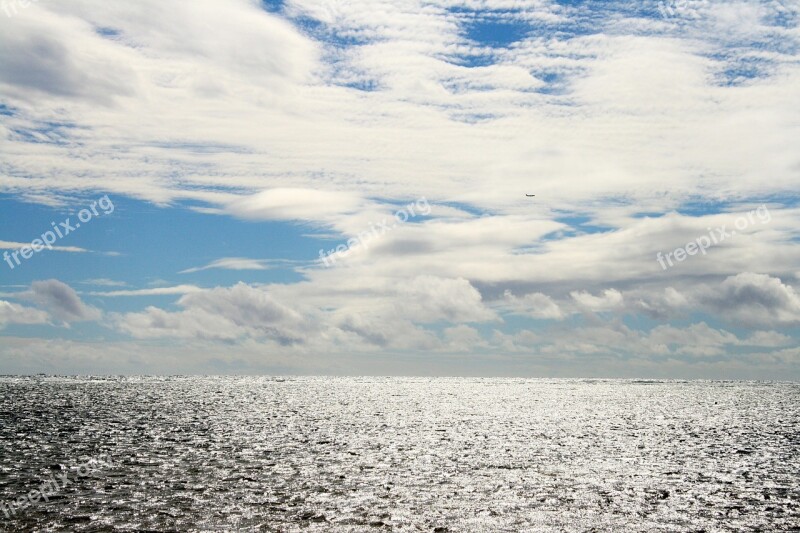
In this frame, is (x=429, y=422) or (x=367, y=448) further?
(x=429, y=422)

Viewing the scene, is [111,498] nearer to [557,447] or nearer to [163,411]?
[557,447]

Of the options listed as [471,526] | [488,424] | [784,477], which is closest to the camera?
[471,526]

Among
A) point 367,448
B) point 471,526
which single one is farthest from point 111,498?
point 367,448

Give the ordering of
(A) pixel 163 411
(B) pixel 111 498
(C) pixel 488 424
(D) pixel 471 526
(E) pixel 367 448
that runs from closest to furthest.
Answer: (D) pixel 471 526
(B) pixel 111 498
(E) pixel 367 448
(C) pixel 488 424
(A) pixel 163 411

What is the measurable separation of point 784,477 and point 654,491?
14017 mm

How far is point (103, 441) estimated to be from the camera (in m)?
72.3

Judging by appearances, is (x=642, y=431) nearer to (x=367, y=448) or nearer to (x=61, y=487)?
(x=367, y=448)

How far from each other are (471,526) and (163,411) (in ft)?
344

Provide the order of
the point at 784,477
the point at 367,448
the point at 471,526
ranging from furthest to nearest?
1. the point at 367,448
2. the point at 784,477
3. the point at 471,526

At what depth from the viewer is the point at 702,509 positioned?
41.8 metres

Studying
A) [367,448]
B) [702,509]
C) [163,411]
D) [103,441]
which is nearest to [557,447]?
[367,448]

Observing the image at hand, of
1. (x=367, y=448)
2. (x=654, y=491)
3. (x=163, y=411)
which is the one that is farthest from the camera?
(x=163, y=411)

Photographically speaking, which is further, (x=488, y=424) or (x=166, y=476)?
(x=488, y=424)

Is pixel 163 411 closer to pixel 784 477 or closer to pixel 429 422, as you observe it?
pixel 429 422
